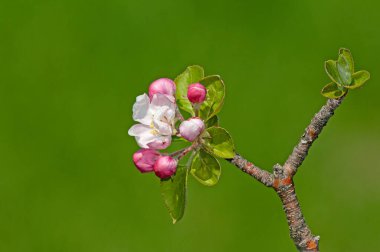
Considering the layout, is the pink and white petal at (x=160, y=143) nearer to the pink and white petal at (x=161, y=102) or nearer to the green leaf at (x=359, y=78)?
the pink and white petal at (x=161, y=102)

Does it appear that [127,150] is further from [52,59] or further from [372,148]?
[372,148]

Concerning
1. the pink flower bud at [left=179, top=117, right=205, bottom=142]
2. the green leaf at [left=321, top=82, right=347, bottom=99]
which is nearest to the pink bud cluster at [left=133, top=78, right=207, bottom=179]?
the pink flower bud at [left=179, top=117, right=205, bottom=142]

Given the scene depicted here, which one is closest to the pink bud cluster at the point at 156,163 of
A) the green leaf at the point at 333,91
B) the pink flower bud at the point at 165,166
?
the pink flower bud at the point at 165,166

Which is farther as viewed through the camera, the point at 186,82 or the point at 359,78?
the point at 186,82

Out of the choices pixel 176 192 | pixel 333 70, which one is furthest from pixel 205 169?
pixel 333 70

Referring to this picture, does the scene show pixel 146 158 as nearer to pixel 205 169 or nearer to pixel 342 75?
pixel 205 169

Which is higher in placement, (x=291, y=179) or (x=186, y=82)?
(x=186, y=82)

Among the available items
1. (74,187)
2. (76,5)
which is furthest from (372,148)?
(76,5)
